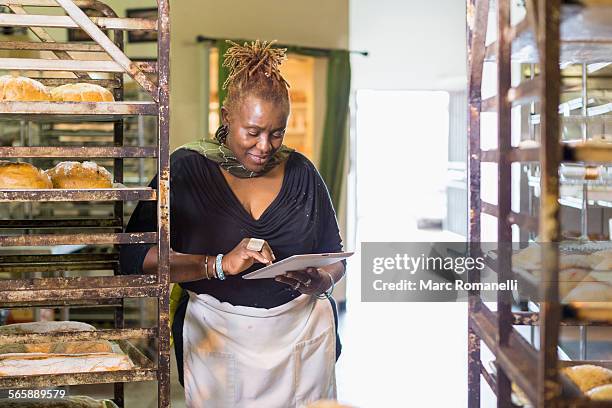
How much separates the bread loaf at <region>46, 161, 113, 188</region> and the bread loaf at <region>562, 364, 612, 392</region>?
128cm

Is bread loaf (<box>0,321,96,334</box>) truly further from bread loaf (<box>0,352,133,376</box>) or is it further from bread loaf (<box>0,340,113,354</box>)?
bread loaf (<box>0,352,133,376</box>)

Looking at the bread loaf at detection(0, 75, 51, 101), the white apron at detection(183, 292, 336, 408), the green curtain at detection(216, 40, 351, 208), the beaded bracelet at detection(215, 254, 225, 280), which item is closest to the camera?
the bread loaf at detection(0, 75, 51, 101)

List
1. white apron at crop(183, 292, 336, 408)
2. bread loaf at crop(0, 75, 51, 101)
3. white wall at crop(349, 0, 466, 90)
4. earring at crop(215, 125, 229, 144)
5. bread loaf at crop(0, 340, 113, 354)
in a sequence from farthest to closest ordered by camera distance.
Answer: white wall at crop(349, 0, 466, 90)
earring at crop(215, 125, 229, 144)
white apron at crop(183, 292, 336, 408)
bread loaf at crop(0, 340, 113, 354)
bread loaf at crop(0, 75, 51, 101)

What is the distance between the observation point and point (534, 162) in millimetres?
1603

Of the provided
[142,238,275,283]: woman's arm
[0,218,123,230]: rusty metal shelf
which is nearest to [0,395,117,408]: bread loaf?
[142,238,275,283]: woman's arm

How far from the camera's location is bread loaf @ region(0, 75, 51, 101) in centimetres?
191

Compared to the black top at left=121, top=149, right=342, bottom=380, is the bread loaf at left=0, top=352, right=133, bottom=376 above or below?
below

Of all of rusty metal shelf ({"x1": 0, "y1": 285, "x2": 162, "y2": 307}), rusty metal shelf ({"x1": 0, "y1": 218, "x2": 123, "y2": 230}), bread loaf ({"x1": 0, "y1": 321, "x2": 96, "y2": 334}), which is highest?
rusty metal shelf ({"x1": 0, "y1": 218, "x2": 123, "y2": 230})

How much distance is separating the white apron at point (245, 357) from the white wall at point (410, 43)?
6511 millimetres

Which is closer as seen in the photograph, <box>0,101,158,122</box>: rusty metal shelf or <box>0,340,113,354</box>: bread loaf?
<box>0,101,158,122</box>: rusty metal shelf

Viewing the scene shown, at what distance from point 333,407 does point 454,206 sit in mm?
8534

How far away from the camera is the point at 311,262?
2.22 meters

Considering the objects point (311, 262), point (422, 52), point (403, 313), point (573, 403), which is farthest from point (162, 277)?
point (422, 52)

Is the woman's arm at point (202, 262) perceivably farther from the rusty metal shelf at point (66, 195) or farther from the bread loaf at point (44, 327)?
the rusty metal shelf at point (66, 195)
